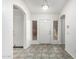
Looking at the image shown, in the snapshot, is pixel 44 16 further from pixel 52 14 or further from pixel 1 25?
pixel 1 25

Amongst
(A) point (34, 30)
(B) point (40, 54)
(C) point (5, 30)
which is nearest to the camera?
(C) point (5, 30)

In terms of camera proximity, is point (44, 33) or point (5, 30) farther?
point (44, 33)

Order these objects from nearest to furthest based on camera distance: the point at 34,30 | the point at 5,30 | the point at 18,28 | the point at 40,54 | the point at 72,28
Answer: the point at 5,30 < the point at 72,28 < the point at 40,54 < the point at 18,28 < the point at 34,30

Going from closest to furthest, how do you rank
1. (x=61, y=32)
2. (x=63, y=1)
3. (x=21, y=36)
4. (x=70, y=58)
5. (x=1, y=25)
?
1. (x=1, y=25)
2. (x=70, y=58)
3. (x=63, y=1)
4. (x=21, y=36)
5. (x=61, y=32)

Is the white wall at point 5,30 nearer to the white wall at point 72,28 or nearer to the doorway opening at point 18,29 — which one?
the white wall at point 72,28

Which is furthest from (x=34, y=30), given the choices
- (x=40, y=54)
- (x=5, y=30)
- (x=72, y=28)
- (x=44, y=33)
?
(x=5, y=30)

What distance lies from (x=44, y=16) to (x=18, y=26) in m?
2.76

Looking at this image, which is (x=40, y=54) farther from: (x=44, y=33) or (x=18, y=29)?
(x=44, y=33)

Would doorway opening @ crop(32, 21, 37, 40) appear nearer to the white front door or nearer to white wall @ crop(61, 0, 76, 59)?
the white front door

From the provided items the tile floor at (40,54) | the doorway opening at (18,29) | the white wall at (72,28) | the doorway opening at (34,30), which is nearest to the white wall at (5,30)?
the white wall at (72,28)

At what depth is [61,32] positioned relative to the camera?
887 cm

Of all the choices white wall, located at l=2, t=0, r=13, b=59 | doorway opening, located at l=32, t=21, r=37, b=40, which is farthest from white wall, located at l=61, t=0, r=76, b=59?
doorway opening, located at l=32, t=21, r=37, b=40

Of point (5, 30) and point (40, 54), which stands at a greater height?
point (5, 30)

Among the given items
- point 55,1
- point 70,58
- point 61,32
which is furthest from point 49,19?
point 70,58
